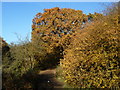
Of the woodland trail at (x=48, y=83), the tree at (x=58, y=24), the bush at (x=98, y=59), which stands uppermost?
the tree at (x=58, y=24)

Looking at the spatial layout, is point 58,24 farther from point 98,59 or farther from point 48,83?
point 98,59

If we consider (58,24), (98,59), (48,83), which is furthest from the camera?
(58,24)

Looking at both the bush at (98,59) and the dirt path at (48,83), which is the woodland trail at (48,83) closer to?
the dirt path at (48,83)

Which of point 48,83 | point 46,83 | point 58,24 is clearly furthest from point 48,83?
point 58,24

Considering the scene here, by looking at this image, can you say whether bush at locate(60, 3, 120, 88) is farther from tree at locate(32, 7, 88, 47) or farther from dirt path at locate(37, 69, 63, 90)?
tree at locate(32, 7, 88, 47)

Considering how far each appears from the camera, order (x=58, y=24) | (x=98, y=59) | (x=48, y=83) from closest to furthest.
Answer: (x=98, y=59) → (x=48, y=83) → (x=58, y=24)

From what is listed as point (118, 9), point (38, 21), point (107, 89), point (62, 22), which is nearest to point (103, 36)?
point (118, 9)

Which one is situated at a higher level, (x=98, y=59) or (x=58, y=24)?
(x=58, y=24)

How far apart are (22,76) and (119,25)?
4.69 m

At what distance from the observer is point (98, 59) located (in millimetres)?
5387

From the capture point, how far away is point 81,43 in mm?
6105

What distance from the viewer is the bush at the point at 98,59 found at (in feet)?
17.5

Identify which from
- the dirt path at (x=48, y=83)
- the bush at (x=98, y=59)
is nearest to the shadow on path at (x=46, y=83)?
the dirt path at (x=48, y=83)

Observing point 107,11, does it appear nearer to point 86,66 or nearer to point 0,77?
point 86,66
